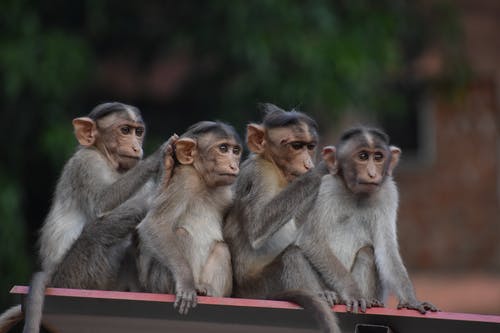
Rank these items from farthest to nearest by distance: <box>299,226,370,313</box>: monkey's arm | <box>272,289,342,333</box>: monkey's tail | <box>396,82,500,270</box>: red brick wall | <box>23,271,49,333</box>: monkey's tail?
<box>396,82,500,270</box>: red brick wall < <box>299,226,370,313</box>: monkey's arm < <box>23,271,49,333</box>: monkey's tail < <box>272,289,342,333</box>: monkey's tail

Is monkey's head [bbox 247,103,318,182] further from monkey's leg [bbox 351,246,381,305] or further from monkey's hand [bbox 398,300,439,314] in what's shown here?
monkey's hand [bbox 398,300,439,314]

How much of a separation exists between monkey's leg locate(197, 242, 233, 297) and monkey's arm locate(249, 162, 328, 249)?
0.54ft

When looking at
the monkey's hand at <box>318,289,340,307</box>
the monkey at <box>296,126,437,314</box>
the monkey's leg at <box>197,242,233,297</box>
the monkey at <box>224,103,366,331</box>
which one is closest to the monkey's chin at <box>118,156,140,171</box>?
the monkey at <box>224,103,366,331</box>

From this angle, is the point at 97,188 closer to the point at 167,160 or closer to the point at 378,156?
the point at 167,160

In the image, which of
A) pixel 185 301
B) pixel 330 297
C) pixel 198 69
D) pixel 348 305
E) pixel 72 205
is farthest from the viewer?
pixel 198 69

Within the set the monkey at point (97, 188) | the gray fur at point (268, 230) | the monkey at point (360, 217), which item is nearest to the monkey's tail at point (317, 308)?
the gray fur at point (268, 230)

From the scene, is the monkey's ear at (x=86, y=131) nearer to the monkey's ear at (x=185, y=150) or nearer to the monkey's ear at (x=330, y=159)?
the monkey's ear at (x=185, y=150)

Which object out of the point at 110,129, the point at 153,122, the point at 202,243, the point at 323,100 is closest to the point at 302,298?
the point at 202,243

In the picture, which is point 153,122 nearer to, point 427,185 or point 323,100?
point 323,100

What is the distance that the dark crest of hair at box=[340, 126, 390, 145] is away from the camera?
5.98 metres

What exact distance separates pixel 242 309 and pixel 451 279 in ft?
43.7

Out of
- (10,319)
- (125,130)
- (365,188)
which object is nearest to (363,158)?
(365,188)

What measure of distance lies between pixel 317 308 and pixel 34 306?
4.19ft

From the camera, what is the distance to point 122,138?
6.37 m
